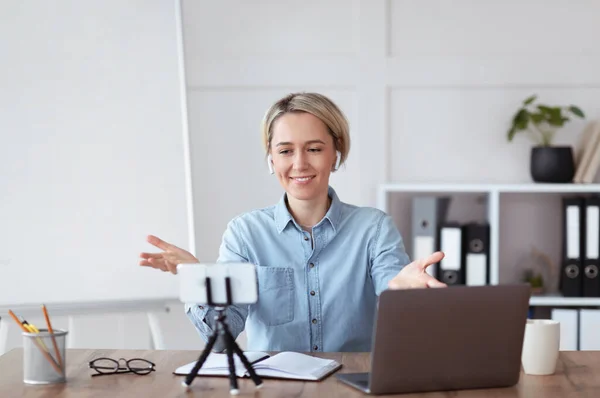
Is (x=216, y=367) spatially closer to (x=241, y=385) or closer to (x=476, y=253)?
(x=241, y=385)

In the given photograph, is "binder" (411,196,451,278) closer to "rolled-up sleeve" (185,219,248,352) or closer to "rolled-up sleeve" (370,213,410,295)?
"rolled-up sleeve" (370,213,410,295)

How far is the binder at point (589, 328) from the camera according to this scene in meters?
3.14

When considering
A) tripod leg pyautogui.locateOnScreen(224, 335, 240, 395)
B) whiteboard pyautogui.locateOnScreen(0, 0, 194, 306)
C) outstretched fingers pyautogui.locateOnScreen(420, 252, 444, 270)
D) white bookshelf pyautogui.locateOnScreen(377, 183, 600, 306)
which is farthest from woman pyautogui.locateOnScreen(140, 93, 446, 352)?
white bookshelf pyautogui.locateOnScreen(377, 183, 600, 306)

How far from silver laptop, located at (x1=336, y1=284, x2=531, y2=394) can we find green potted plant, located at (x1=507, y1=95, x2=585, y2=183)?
1766 mm

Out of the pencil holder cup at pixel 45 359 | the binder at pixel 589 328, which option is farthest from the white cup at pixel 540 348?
the binder at pixel 589 328

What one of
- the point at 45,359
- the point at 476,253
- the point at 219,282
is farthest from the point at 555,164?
the point at 45,359

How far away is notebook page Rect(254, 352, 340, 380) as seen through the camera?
1.61 m

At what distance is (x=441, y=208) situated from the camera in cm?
330

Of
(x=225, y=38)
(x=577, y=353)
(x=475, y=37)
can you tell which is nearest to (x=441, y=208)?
(x=475, y=37)

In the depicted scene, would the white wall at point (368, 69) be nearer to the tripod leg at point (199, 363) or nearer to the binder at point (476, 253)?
the binder at point (476, 253)

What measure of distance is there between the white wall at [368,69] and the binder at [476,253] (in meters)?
0.41

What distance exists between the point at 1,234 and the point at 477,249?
1.80m

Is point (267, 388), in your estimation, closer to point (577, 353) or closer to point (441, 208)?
point (577, 353)

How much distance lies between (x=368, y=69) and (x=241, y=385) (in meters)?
1.98
